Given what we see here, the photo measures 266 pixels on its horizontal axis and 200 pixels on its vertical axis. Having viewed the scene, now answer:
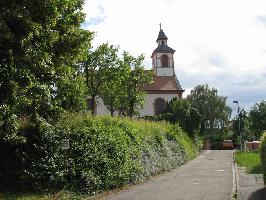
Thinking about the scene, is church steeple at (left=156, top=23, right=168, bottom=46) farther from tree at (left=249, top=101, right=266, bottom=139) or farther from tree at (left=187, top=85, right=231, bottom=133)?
tree at (left=249, top=101, right=266, bottom=139)

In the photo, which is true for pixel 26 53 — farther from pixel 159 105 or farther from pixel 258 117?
pixel 159 105

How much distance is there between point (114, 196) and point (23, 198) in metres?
3.98

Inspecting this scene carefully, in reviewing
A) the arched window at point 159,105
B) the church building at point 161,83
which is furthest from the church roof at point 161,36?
the arched window at point 159,105

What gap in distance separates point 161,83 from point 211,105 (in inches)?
645

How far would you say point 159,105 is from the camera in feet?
309

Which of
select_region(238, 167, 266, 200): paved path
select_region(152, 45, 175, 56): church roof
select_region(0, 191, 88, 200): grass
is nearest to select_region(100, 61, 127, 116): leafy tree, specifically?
select_region(238, 167, 266, 200): paved path

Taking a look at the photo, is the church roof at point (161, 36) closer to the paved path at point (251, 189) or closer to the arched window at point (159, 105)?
the arched window at point (159, 105)

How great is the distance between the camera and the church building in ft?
308

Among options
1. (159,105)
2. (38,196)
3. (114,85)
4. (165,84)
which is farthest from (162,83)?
(38,196)

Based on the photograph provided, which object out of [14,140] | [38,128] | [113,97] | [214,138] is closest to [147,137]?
[38,128]

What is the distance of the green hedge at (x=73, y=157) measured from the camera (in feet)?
57.9

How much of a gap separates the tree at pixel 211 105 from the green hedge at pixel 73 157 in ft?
279

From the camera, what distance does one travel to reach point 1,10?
1445cm

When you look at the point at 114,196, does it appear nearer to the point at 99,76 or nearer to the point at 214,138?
the point at 99,76
